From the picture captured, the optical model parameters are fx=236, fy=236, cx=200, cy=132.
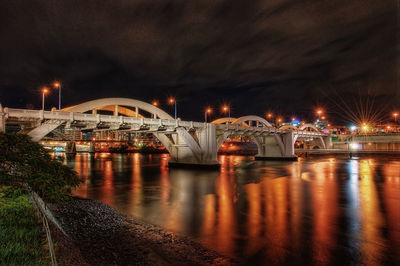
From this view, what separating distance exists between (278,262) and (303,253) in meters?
1.17

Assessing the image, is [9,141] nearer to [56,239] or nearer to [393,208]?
[56,239]

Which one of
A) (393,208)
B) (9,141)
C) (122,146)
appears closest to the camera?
(9,141)

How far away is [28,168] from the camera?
6.01 meters

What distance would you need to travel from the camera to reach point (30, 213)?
7.10 metres

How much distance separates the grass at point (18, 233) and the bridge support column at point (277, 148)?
56615mm

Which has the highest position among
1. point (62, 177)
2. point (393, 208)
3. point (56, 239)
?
point (62, 177)

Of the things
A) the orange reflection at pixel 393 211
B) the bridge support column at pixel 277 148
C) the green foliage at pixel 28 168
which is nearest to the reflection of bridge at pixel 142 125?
the bridge support column at pixel 277 148

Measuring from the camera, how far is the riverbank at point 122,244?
21.6ft

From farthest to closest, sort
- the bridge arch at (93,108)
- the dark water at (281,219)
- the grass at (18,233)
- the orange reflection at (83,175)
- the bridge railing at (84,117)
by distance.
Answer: the bridge arch at (93,108) < the bridge railing at (84,117) < the orange reflection at (83,175) < the dark water at (281,219) < the grass at (18,233)

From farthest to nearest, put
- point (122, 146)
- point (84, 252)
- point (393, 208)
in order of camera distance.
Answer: point (122, 146), point (393, 208), point (84, 252)

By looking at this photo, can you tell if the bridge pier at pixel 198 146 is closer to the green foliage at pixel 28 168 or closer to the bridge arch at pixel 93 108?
the bridge arch at pixel 93 108

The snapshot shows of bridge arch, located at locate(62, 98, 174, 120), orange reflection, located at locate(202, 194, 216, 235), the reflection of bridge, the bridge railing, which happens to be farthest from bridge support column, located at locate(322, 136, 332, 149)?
orange reflection, located at locate(202, 194, 216, 235)

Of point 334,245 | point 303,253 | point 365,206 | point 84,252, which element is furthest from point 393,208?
point 84,252

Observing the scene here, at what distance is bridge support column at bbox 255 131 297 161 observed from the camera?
59.7 metres
